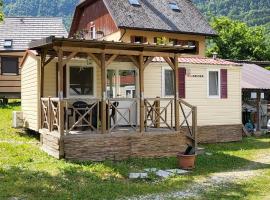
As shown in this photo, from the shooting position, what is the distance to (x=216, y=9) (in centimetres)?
9619

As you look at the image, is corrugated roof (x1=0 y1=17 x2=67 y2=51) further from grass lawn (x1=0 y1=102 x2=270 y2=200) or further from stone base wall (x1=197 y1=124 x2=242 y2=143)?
grass lawn (x1=0 y1=102 x2=270 y2=200)

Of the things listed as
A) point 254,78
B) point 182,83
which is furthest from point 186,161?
point 254,78

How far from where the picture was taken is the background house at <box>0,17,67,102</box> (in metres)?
29.0

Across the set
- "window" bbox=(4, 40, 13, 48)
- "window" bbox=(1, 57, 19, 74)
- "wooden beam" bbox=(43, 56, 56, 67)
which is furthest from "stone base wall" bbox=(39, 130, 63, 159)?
"window" bbox=(4, 40, 13, 48)

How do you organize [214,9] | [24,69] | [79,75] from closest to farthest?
[79,75] < [24,69] < [214,9]

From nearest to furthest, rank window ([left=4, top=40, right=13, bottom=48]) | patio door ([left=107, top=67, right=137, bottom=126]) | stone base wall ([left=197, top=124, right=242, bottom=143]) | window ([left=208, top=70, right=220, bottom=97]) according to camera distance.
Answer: patio door ([left=107, top=67, right=137, bottom=126]) → stone base wall ([left=197, top=124, right=242, bottom=143]) → window ([left=208, top=70, right=220, bottom=97]) → window ([left=4, top=40, right=13, bottom=48])

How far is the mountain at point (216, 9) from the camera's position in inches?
3718

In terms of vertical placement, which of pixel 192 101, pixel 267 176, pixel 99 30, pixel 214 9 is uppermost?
pixel 214 9

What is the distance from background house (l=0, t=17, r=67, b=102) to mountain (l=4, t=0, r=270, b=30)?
56.0m

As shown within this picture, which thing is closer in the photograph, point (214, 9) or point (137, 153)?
point (137, 153)

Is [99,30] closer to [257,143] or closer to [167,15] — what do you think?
[167,15]

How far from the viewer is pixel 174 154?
1480 centimetres

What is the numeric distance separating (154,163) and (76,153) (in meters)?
2.35

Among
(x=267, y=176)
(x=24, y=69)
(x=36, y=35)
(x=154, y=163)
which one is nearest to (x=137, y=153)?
(x=154, y=163)
